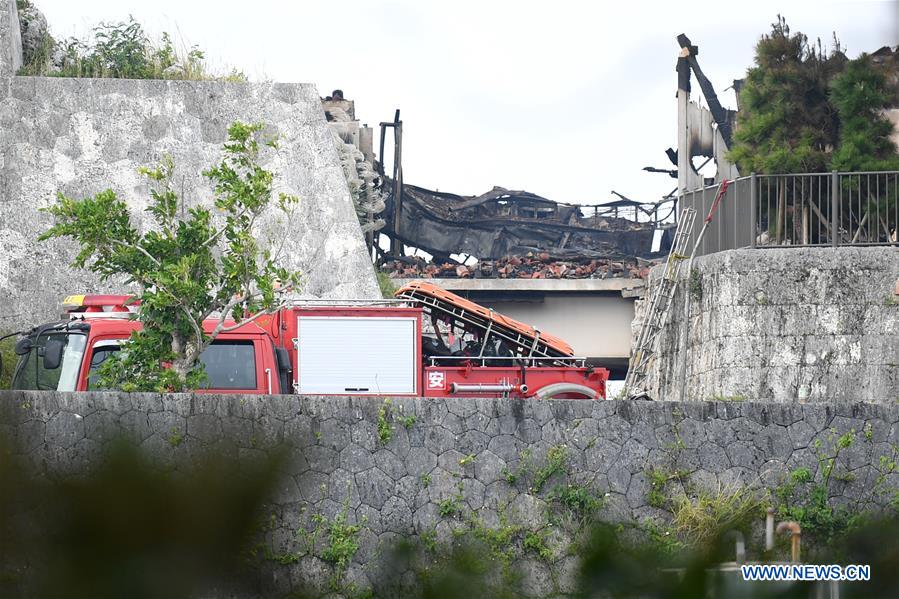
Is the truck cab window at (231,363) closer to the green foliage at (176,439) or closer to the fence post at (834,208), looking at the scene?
the fence post at (834,208)

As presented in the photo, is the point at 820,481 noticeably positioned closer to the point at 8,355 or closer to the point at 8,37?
the point at 8,355

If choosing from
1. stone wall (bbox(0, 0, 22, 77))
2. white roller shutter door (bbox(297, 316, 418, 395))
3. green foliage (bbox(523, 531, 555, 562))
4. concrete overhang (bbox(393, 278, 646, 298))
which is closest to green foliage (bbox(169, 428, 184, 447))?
green foliage (bbox(523, 531, 555, 562))

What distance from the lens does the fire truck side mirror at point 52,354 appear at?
1218cm

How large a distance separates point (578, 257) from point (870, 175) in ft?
25.4

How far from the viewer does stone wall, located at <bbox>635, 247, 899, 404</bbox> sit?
51.8 feet

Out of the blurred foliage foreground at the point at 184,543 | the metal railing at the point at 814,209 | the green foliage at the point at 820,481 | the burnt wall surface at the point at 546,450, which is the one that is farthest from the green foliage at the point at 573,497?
the blurred foliage foreground at the point at 184,543

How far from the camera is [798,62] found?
58.2ft

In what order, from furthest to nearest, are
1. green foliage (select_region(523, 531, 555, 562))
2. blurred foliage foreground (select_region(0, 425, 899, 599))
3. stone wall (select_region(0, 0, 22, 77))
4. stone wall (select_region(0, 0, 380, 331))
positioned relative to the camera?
1. stone wall (select_region(0, 0, 22, 77))
2. stone wall (select_region(0, 0, 380, 331))
3. green foliage (select_region(523, 531, 555, 562))
4. blurred foliage foreground (select_region(0, 425, 899, 599))

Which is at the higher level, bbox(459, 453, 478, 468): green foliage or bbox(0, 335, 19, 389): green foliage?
bbox(0, 335, 19, 389): green foliage

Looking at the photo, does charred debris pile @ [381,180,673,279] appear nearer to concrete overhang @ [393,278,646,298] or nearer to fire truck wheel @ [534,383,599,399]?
concrete overhang @ [393,278,646,298]

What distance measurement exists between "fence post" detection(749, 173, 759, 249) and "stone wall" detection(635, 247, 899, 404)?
39 centimetres

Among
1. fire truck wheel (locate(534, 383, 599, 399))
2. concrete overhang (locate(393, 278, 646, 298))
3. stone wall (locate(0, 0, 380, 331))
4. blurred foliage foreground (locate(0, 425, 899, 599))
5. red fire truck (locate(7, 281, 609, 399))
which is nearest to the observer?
blurred foliage foreground (locate(0, 425, 899, 599))

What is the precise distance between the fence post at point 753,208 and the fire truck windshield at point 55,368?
8.08m

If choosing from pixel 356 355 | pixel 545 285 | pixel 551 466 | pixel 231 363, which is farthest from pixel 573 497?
pixel 545 285
